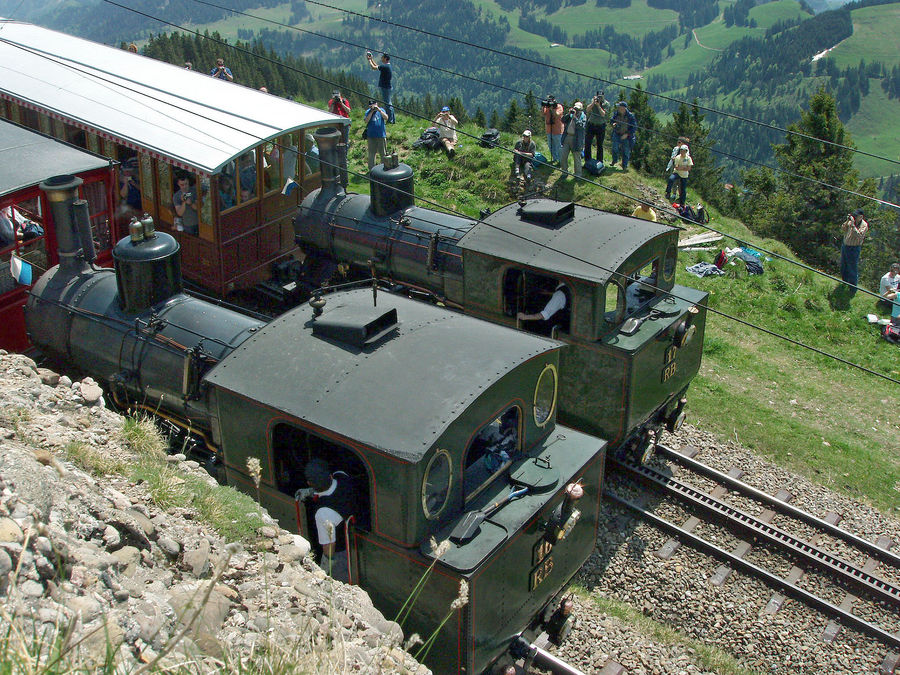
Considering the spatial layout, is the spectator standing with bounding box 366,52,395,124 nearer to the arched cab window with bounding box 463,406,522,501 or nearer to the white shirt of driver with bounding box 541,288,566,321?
the white shirt of driver with bounding box 541,288,566,321

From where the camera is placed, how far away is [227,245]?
1173cm

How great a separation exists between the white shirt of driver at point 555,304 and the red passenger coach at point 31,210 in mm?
5910

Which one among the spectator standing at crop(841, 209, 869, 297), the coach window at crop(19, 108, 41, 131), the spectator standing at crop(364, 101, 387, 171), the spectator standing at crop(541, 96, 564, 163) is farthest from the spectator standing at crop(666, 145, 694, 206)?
the coach window at crop(19, 108, 41, 131)

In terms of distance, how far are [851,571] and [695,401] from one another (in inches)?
150

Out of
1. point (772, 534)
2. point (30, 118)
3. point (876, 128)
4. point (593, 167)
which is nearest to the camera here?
point (772, 534)

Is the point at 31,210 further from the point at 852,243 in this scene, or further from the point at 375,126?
the point at 852,243

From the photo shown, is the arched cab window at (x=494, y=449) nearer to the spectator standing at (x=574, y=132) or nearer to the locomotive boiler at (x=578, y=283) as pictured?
the locomotive boiler at (x=578, y=283)

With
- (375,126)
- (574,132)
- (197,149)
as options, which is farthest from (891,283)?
(197,149)

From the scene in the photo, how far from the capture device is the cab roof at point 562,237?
9297 millimetres

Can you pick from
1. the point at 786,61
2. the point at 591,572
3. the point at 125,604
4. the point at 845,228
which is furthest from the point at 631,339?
the point at 786,61

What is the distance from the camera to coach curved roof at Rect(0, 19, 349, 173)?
11688mm

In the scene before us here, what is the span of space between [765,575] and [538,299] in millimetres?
4052

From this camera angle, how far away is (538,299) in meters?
10.2

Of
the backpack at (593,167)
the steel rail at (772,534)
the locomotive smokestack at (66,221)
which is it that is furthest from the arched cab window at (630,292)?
the backpack at (593,167)
